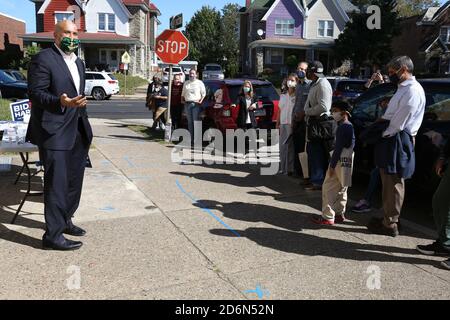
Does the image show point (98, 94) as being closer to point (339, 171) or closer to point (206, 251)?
point (339, 171)

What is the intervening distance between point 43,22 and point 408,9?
5095 cm

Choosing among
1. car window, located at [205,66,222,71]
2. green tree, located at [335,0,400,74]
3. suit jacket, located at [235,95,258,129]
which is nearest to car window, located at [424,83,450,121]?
suit jacket, located at [235,95,258,129]

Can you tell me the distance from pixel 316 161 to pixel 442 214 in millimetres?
2611

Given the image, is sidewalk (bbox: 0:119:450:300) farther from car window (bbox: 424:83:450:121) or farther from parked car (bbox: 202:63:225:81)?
parked car (bbox: 202:63:225:81)

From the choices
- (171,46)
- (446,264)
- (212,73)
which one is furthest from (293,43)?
(446,264)

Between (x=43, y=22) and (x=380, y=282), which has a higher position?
(x=43, y=22)

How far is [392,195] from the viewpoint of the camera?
490 centimetres

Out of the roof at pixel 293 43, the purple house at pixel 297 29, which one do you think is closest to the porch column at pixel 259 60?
the purple house at pixel 297 29

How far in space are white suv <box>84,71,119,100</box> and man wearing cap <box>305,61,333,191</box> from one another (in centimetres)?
2112

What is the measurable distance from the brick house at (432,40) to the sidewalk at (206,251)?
40743 millimetres

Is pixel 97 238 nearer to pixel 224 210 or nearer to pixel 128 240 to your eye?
pixel 128 240

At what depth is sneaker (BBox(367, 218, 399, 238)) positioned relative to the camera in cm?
498

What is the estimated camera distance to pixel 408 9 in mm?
67125

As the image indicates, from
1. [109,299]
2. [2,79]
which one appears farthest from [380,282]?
[2,79]
